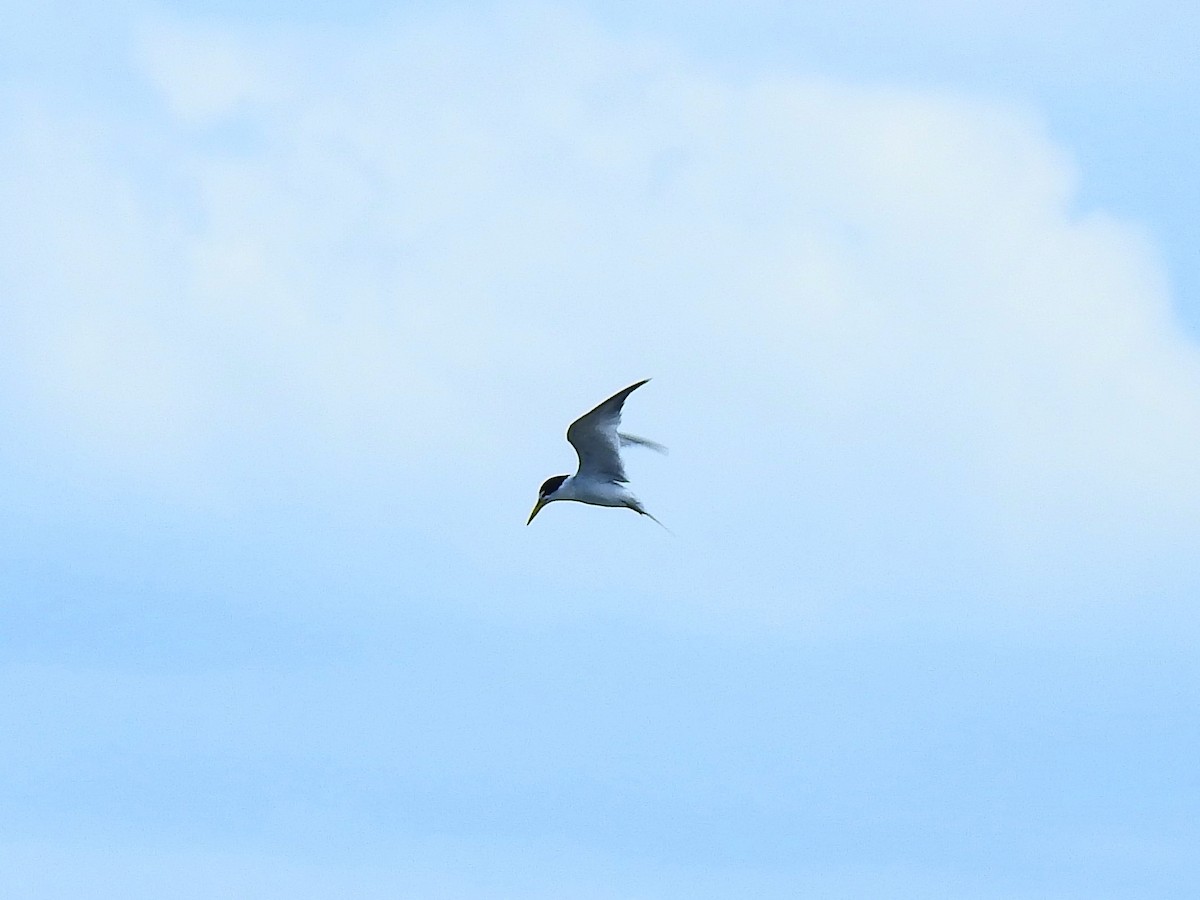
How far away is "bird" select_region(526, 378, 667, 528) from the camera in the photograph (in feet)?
189

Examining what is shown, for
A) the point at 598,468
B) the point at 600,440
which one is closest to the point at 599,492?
the point at 598,468

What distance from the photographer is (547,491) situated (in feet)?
202

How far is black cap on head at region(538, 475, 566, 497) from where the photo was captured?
61156 mm

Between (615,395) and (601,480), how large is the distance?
4.68 m

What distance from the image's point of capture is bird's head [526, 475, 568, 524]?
61.2 m

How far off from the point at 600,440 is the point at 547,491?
3371 millimetres

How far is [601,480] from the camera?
60.2 meters

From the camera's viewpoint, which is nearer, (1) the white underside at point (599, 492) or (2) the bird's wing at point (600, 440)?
(2) the bird's wing at point (600, 440)

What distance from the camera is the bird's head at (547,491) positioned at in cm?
6119

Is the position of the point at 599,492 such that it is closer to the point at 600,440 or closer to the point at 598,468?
the point at 598,468

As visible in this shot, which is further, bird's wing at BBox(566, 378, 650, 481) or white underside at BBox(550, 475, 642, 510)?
white underside at BBox(550, 475, 642, 510)

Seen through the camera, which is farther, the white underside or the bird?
the white underside

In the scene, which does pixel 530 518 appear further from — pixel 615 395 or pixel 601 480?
pixel 615 395

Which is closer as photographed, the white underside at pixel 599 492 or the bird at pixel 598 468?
the bird at pixel 598 468
